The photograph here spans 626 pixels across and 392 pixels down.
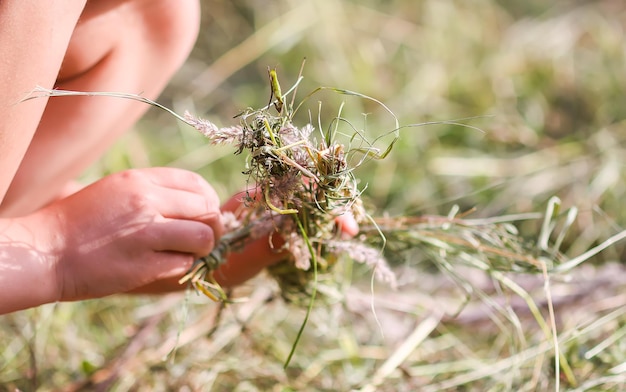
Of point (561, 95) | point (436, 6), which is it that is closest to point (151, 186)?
point (561, 95)

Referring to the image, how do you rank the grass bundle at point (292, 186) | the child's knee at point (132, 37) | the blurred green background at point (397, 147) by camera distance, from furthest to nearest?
the blurred green background at point (397, 147)
the child's knee at point (132, 37)
the grass bundle at point (292, 186)

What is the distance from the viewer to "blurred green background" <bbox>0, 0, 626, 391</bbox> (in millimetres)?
936

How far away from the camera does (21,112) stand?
2.12ft

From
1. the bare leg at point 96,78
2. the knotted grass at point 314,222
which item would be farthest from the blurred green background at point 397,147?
the bare leg at point 96,78

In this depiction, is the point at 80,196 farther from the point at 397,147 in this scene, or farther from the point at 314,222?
the point at 397,147

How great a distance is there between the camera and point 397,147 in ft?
4.66

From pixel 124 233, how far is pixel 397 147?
83 cm

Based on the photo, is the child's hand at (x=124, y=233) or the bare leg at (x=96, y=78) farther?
the bare leg at (x=96, y=78)

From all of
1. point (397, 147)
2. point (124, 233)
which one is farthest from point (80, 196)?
point (397, 147)

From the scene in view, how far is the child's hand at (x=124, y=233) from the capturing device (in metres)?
0.67

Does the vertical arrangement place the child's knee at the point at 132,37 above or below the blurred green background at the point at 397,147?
above

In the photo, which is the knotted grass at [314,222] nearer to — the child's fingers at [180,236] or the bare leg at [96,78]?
the child's fingers at [180,236]

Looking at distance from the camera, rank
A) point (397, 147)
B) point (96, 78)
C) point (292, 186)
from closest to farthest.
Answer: point (292, 186) → point (96, 78) → point (397, 147)

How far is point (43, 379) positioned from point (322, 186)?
52 cm
